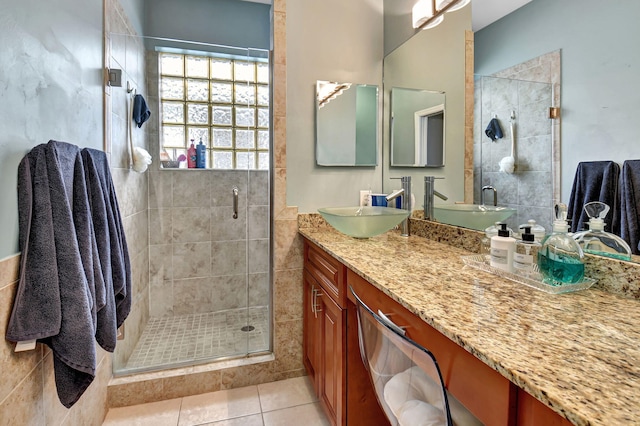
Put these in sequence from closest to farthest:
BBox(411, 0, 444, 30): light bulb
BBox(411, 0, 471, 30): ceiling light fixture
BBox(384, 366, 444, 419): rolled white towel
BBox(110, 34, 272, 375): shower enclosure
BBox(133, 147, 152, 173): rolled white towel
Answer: BBox(384, 366, 444, 419): rolled white towel < BBox(411, 0, 471, 30): ceiling light fixture < BBox(411, 0, 444, 30): light bulb < BBox(133, 147, 152, 173): rolled white towel < BBox(110, 34, 272, 375): shower enclosure

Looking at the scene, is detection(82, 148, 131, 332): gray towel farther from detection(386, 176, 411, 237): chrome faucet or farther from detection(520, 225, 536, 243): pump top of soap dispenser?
detection(520, 225, 536, 243): pump top of soap dispenser

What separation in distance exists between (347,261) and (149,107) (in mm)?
2037

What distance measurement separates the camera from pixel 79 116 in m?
1.42

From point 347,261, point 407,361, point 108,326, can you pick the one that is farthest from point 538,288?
point 108,326

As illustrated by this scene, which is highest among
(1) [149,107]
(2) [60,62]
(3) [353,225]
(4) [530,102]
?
(1) [149,107]

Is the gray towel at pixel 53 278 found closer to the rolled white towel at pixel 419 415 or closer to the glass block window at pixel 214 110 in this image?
the rolled white towel at pixel 419 415

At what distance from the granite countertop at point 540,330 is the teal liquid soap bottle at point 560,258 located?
58 millimetres

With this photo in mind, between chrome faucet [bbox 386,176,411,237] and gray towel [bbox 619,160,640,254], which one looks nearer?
gray towel [bbox 619,160,640,254]

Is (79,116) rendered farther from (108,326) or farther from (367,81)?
(367,81)

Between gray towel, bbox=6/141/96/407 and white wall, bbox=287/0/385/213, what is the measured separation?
1145 mm

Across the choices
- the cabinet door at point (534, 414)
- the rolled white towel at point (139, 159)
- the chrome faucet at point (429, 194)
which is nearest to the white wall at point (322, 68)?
the chrome faucet at point (429, 194)

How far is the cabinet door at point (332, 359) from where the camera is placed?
1376mm

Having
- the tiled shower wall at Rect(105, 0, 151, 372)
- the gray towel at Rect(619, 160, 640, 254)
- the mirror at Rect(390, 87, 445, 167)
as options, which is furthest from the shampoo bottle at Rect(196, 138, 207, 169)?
the gray towel at Rect(619, 160, 640, 254)

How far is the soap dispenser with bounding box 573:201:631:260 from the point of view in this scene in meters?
0.96
